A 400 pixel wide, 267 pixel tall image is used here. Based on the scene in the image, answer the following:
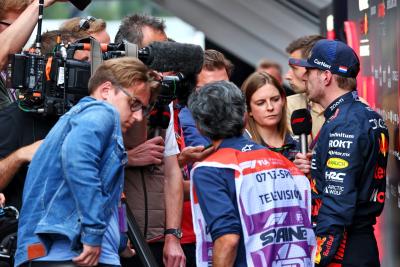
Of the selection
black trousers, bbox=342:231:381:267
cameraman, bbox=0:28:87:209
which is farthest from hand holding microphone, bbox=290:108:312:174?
cameraman, bbox=0:28:87:209

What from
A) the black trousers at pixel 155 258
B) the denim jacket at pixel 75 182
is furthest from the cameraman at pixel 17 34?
the denim jacket at pixel 75 182

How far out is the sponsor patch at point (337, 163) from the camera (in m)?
5.47

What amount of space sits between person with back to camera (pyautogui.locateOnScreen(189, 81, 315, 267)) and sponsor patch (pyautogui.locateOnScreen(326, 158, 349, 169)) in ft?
1.54

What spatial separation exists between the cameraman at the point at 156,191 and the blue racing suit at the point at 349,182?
27.3 inches

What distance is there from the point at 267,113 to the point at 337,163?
3.80ft

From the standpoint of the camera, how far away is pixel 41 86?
507 cm

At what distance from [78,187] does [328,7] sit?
23.6 ft

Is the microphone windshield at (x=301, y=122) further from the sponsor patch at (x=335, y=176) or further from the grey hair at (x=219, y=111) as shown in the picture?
the grey hair at (x=219, y=111)

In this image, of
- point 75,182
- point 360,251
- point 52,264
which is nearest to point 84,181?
point 75,182

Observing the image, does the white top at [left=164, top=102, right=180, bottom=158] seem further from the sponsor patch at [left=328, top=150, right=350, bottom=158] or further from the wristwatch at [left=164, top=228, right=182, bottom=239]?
the sponsor patch at [left=328, top=150, right=350, bottom=158]

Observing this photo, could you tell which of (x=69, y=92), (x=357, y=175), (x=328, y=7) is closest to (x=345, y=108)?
(x=357, y=175)

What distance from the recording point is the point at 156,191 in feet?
18.1

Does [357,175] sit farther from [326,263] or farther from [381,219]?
[381,219]

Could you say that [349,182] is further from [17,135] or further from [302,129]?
[17,135]
